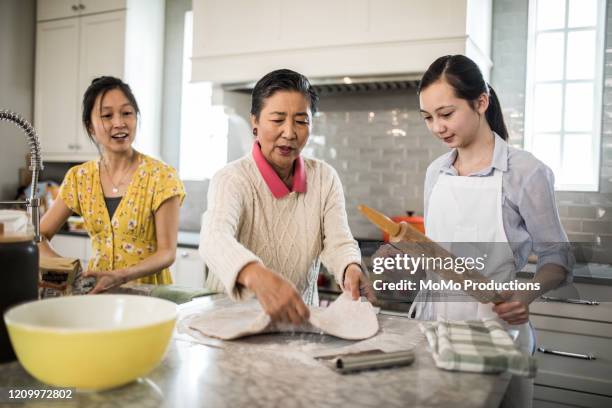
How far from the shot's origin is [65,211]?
1995mm

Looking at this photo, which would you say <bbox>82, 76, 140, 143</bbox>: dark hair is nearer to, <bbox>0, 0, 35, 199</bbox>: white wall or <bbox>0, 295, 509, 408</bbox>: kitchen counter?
<bbox>0, 295, 509, 408</bbox>: kitchen counter

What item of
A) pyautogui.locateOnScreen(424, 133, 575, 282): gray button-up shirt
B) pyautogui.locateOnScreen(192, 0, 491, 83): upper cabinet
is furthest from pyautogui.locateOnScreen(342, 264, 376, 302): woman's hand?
pyautogui.locateOnScreen(192, 0, 491, 83): upper cabinet

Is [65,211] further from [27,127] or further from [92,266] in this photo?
[27,127]

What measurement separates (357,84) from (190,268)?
Answer: 4.86 feet

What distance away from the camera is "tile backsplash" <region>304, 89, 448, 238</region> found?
3271mm

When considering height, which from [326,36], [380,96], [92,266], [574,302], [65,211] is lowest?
[574,302]

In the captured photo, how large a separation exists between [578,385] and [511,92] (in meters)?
1.64

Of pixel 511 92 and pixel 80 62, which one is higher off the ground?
pixel 80 62

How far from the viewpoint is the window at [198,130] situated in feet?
13.3

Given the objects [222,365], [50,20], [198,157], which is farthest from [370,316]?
[50,20]

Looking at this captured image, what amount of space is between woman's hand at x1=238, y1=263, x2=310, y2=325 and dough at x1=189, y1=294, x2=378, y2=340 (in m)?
0.04

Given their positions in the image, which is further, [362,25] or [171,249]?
[362,25]

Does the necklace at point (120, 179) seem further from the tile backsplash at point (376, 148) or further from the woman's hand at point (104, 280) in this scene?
the tile backsplash at point (376, 148)

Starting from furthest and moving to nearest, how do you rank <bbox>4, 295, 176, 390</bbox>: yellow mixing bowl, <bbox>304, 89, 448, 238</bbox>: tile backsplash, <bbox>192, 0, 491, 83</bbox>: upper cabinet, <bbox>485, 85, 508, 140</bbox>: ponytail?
1. <bbox>304, 89, 448, 238</bbox>: tile backsplash
2. <bbox>192, 0, 491, 83</bbox>: upper cabinet
3. <bbox>485, 85, 508, 140</bbox>: ponytail
4. <bbox>4, 295, 176, 390</bbox>: yellow mixing bowl
